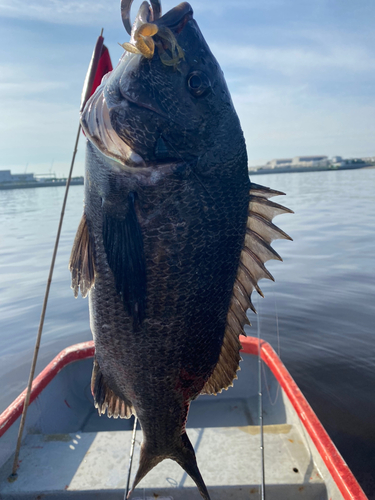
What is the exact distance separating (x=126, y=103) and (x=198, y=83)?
371mm

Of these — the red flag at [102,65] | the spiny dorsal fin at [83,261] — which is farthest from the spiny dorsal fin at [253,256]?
the red flag at [102,65]

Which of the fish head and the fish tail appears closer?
the fish head

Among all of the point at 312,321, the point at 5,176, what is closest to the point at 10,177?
the point at 5,176

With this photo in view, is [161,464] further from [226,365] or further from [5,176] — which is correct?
[5,176]

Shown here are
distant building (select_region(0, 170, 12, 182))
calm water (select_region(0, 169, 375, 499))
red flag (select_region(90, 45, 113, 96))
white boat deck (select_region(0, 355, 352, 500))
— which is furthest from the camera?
distant building (select_region(0, 170, 12, 182))

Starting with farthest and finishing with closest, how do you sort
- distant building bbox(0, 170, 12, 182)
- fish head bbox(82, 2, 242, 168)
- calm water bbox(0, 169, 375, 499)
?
distant building bbox(0, 170, 12, 182) < calm water bbox(0, 169, 375, 499) < fish head bbox(82, 2, 242, 168)

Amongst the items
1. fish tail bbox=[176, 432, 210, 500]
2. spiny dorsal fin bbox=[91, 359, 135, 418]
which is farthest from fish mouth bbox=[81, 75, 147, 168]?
fish tail bbox=[176, 432, 210, 500]

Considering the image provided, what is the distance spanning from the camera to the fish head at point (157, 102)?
5.59 ft

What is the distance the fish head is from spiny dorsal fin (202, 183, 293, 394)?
46 centimetres

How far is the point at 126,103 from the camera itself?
171 cm

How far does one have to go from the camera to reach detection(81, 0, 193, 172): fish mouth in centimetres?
171

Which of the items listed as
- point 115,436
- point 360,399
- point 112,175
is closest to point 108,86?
point 112,175

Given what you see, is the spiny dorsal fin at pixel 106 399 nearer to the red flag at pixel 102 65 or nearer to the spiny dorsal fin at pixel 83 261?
the spiny dorsal fin at pixel 83 261

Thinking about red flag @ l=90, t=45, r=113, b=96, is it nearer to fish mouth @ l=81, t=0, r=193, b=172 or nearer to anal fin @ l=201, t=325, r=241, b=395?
fish mouth @ l=81, t=0, r=193, b=172
